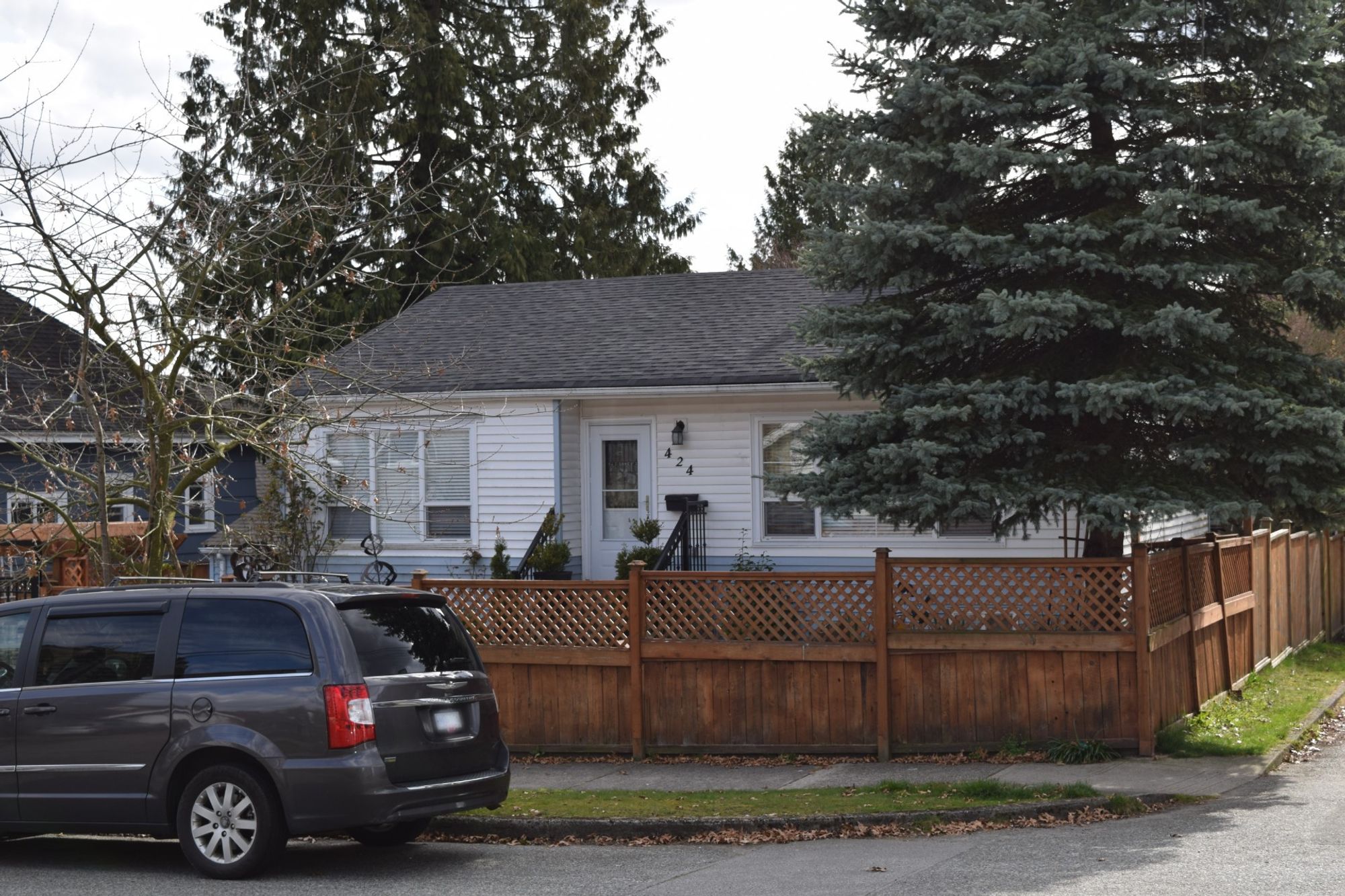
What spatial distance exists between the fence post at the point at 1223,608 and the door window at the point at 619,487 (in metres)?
7.23

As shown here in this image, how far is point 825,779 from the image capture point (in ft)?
36.0

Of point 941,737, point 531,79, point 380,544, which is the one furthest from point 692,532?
point 531,79

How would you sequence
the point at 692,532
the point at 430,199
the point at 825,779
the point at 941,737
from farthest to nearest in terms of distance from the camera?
the point at 430,199 < the point at 692,532 < the point at 941,737 < the point at 825,779

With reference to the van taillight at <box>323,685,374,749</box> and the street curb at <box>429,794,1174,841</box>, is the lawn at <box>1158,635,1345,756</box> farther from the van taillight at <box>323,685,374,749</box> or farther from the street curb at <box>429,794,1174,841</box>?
the van taillight at <box>323,685,374,749</box>

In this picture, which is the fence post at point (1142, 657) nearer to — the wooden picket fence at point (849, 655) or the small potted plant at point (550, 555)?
the wooden picket fence at point (849, 655)

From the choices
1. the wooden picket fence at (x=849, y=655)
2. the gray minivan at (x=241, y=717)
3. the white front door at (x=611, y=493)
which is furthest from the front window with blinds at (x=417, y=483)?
the gray minivan at (x=241, y=717)

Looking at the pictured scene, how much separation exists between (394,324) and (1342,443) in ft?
46.4

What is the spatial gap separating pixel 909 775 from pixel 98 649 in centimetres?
581

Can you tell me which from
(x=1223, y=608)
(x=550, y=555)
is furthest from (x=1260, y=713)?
(x=550, y=555)

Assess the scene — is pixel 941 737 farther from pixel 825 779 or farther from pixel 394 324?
pixel 394 324

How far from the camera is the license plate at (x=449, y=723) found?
8617 millimetres

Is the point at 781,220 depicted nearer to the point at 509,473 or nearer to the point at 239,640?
the point at 509,473

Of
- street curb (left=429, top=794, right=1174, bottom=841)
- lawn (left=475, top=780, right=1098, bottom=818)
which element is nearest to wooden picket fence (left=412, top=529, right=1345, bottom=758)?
lawn (left=475, top=780, right=1098, bottom=818)

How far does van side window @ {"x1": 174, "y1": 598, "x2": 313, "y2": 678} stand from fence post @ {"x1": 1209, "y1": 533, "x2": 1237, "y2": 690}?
9.01 meters
